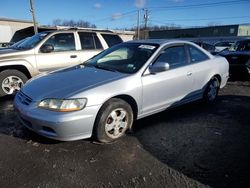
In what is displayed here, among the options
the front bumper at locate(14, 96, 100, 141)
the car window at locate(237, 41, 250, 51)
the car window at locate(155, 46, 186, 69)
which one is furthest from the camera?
the car window at locate(237, 41, 250, 51)

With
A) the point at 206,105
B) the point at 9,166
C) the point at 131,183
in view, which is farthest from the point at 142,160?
the point at 206,105

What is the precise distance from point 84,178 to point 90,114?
32.8 inches

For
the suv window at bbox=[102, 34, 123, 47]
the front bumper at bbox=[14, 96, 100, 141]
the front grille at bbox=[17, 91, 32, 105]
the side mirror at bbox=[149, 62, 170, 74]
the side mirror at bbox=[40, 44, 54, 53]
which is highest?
the suv window at bbox=[102, 34, 123, 47]

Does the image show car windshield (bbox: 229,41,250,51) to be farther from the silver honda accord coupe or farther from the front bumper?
the front bumper

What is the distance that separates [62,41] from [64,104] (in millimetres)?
3968

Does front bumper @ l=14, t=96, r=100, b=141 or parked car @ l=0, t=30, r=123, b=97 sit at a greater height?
parked car @ l=0, t=30, r=123, b=97

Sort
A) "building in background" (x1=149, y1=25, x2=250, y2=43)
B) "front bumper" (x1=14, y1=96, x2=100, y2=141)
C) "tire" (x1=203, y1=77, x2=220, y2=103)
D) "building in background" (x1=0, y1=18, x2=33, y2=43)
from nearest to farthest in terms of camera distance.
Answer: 1. "front bumper" (x1=14, y1=96, x2=100, y2=141)
2. "tire" (x1=203, y1=77, x2=220, y2=103)
3. "building in background" (x1=0, y1=18, x2=33, y2=43)
4. "building in background" (x1=149, y1=25, x2=250, y2=43)

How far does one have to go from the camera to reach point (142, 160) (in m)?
3.09

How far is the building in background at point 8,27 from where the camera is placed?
30359mm

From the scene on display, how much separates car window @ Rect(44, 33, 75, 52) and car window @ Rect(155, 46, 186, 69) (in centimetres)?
328

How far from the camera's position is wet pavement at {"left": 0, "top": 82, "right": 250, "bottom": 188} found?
2.68 m

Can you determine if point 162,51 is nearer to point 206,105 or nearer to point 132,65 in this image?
point 132,65

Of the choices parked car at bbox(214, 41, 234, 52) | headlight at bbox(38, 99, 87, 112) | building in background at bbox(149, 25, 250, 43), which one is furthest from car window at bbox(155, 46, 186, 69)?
building in background at bbox(149, 25, 250, 43)

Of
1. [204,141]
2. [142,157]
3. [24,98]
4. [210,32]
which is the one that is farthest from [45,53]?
[210,32]
